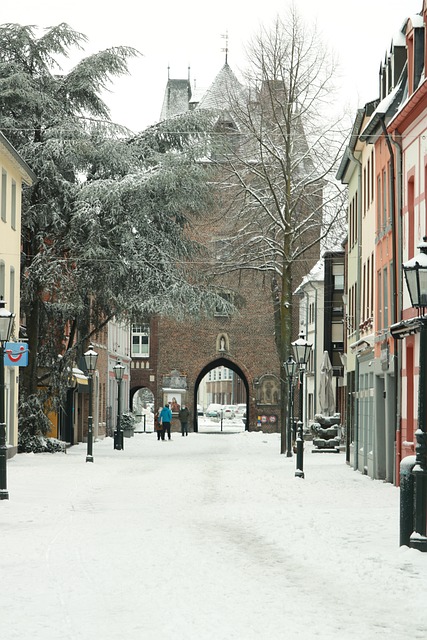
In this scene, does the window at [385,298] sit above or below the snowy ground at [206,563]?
above

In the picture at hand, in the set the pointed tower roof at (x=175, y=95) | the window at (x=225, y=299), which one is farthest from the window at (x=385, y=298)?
the pointed tower roof at (x=175, y=95)

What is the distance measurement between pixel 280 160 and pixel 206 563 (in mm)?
28106

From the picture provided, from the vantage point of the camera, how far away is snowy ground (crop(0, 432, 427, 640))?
29.8 feet

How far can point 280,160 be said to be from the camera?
130ft

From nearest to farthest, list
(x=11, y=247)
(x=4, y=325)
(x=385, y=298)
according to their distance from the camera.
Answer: (x=4, y=325) → (x=385, y=298) → (x=11, y=247)

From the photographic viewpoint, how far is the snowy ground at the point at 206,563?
908cm

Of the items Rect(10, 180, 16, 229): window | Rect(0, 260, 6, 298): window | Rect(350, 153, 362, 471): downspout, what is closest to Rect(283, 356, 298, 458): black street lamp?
Rect(350, 153, 362, 471): downspout

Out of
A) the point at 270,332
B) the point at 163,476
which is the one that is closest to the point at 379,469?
the point at 163,476

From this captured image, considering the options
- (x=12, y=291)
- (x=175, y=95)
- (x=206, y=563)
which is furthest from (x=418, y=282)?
(x=175, y=95)

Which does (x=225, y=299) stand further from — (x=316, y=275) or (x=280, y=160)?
(x=316, y=275)

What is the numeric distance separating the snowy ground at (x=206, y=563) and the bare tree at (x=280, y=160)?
16.3m

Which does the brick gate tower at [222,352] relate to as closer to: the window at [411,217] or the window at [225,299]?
the window at [225,299]

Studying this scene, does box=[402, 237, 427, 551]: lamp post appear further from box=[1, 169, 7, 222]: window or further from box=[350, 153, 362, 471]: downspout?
box=[1, 169, 7, 222]: window

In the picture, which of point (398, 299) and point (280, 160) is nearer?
point (398, 299)
